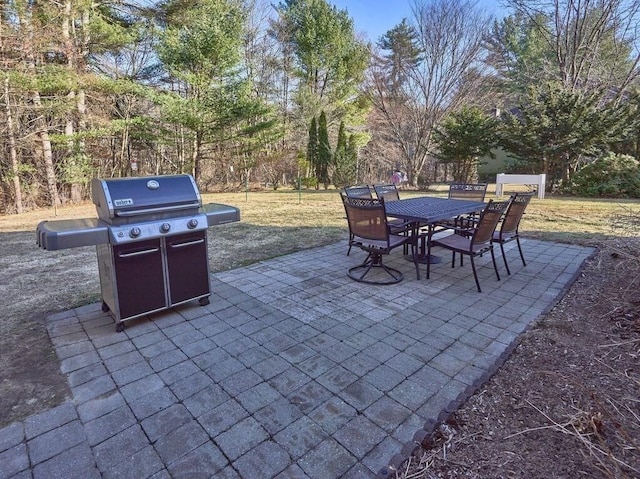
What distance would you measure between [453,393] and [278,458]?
96cm

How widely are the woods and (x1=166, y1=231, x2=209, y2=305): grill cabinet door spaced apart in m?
7.60

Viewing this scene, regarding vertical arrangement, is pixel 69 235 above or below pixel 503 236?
above

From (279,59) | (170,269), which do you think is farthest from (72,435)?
(279,59)

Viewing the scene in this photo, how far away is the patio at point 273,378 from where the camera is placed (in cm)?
146

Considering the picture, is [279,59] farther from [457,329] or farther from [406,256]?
[457,329]

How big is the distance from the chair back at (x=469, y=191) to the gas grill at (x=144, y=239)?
364cm

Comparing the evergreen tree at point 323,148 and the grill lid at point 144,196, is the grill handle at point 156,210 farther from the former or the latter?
the evergreen tree at point 323,148

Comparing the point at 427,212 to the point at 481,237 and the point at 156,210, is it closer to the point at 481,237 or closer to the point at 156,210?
the point at 481,237

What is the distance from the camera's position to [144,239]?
96.5 inches

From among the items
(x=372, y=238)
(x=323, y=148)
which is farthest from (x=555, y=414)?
(x=323, y=148)

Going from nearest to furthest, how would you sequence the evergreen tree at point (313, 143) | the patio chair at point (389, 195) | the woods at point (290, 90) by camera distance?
the patio chair at point (389, 195), the woods at point (290, 90), the evergreen tree at point (313, 143)

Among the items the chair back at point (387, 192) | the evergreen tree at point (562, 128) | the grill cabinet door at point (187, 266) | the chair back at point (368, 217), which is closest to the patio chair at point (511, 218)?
the chair back at point (368, 217)

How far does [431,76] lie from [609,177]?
675cm

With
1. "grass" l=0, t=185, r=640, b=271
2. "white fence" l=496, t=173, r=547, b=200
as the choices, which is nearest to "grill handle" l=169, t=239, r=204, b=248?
"grass" l=0, t=185, r=640, b=271
